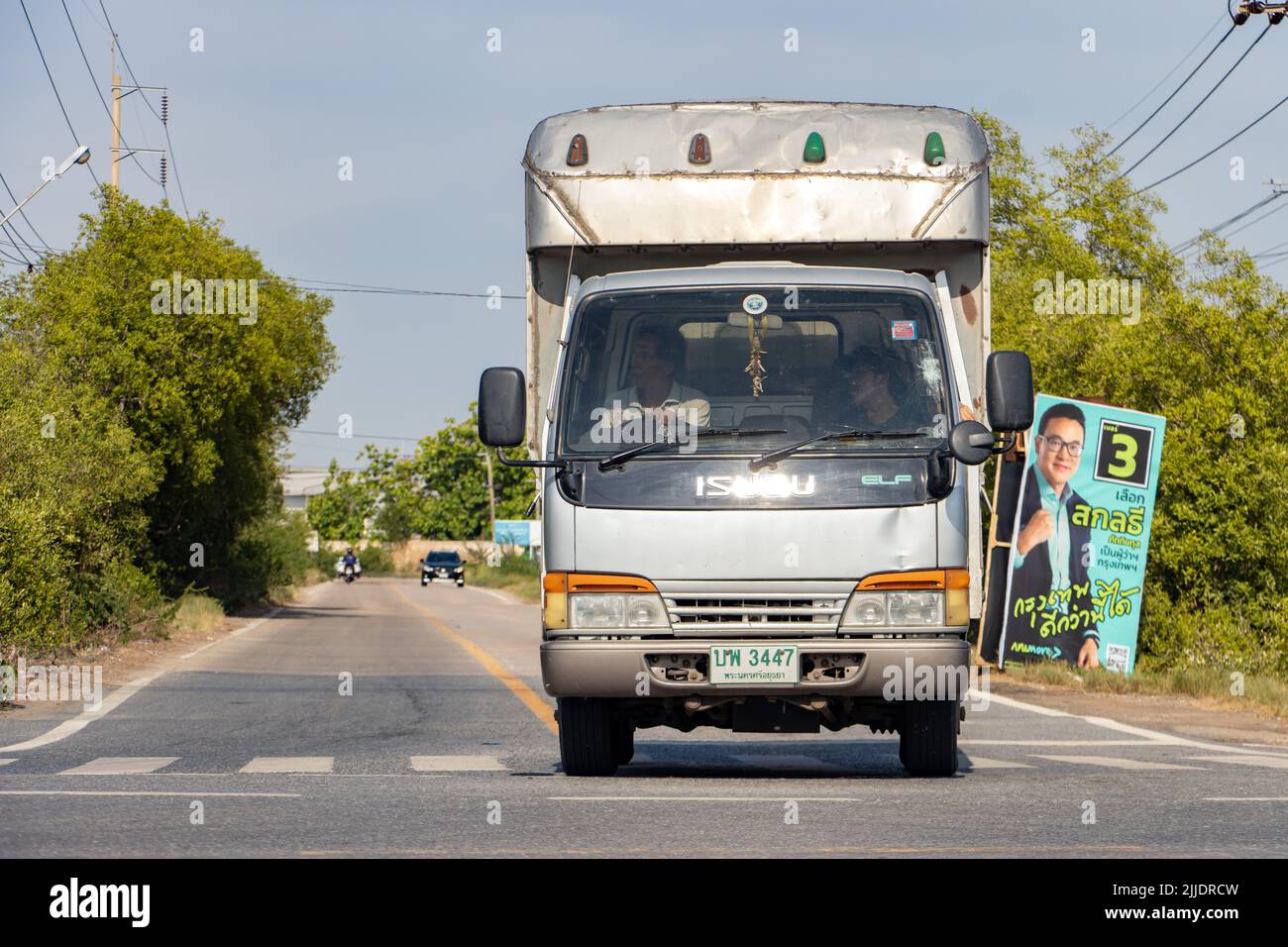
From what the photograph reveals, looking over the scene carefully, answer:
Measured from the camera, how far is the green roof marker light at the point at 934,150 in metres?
10.4

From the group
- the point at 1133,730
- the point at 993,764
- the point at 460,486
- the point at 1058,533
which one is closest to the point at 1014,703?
the point at 1133,730

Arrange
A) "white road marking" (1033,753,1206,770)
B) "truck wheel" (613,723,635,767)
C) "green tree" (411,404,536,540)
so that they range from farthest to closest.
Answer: "green tree" (411,404,536,540) → "white road marking" (1033,753,1206,770) → "truck wheel" (613,723,635,767)

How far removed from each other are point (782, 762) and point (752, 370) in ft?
11.6

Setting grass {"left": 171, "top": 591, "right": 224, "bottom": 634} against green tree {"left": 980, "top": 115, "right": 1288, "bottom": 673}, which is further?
grass {"left": 171, "top": 591, "right": 224, "bottom": 634}

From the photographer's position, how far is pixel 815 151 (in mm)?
10422

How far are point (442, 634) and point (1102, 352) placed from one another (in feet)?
46.8

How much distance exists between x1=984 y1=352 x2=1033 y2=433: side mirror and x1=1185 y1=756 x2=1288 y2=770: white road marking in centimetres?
395

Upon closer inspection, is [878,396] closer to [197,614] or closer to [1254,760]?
[1254,760]

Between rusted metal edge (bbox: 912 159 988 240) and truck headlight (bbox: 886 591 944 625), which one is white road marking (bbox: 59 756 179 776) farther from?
rusted metal edge (bbox: 912 159 988 240)

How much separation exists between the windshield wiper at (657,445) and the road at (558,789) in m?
1.68

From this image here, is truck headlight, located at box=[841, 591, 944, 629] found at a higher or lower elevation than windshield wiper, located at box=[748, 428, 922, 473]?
lower

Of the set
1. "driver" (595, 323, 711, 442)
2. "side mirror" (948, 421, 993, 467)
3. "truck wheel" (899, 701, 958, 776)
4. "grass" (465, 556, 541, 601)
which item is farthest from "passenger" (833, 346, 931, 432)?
"grass" (465, 556, 541, 601)

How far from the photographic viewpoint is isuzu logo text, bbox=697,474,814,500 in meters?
9.15

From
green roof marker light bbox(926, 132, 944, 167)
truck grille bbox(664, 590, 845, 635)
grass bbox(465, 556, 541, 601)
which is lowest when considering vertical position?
grass bbox(465, 556, 541, 601)
